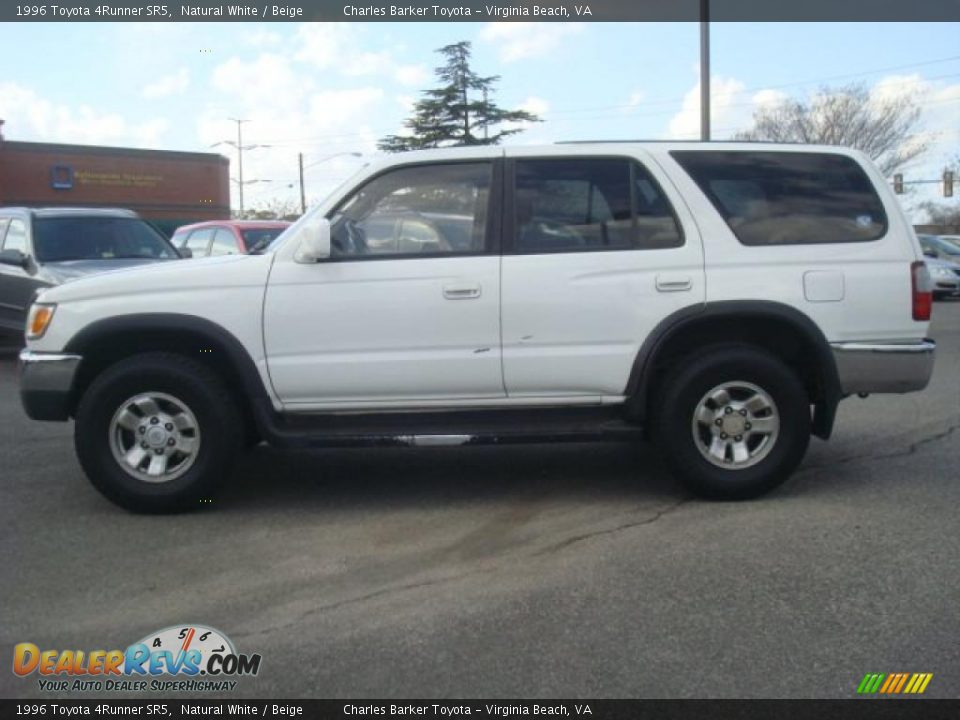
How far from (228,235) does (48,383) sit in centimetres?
843

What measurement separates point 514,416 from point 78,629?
2492mm

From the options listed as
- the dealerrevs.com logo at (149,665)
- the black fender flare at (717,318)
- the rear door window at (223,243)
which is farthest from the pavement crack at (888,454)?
the rear door window at (223,243)

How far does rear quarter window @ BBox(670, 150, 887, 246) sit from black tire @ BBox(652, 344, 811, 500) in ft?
2.29

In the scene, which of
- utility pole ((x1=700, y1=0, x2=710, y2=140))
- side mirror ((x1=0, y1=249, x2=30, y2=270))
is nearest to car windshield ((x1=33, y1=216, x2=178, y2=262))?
side mirror ((x1=0, y1=249, x2=30, y2=270))

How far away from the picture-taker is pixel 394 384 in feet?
17.7

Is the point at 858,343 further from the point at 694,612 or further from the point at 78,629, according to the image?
the point at 78,629

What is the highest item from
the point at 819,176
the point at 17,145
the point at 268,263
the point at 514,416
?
the point at 17,145

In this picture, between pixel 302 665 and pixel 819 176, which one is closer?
pixel 302 665

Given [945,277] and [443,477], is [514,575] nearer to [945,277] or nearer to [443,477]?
[443,477]

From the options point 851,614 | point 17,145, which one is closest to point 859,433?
point 851,614

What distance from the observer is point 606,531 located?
16.7ft

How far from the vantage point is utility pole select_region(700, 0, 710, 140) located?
655 inches
